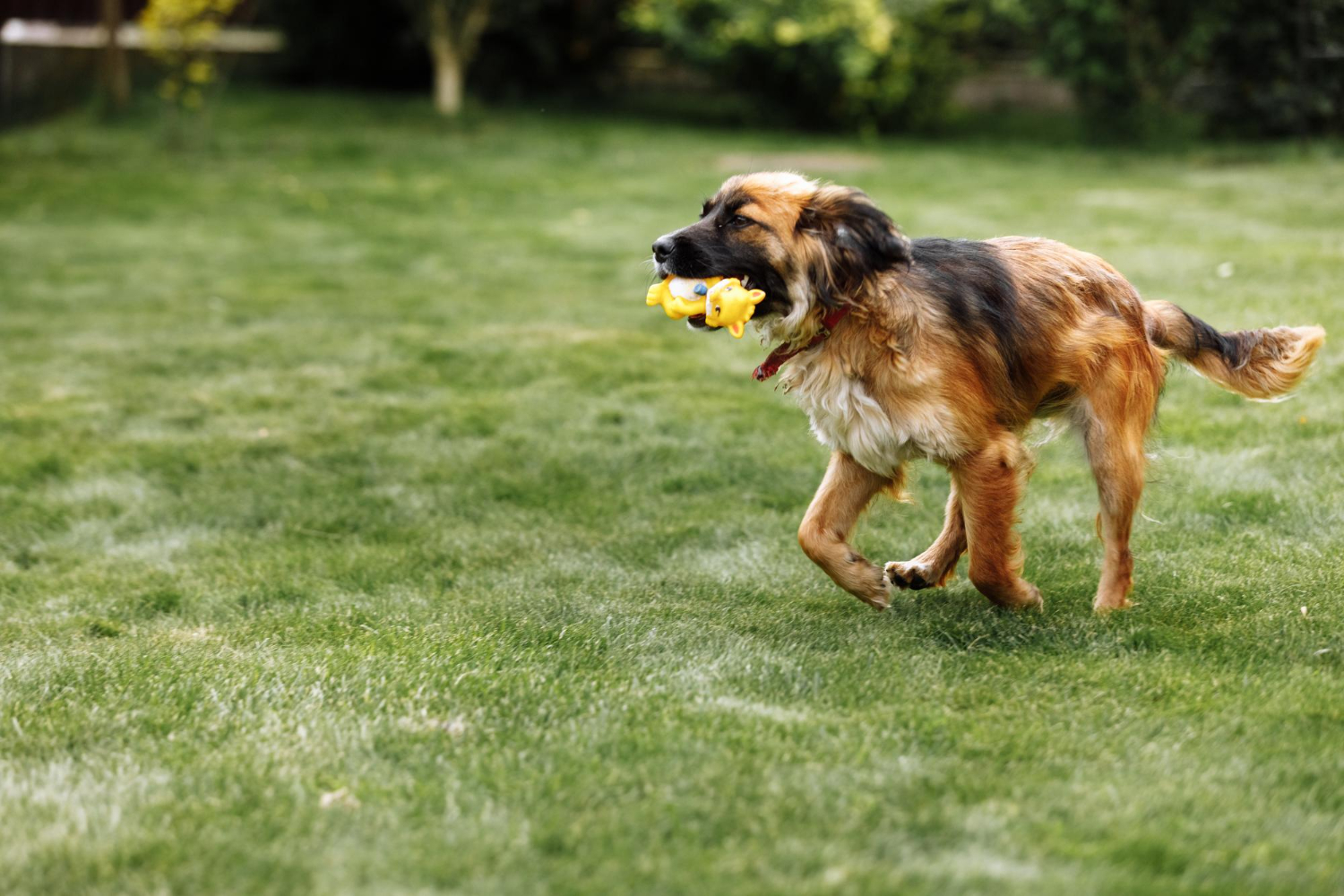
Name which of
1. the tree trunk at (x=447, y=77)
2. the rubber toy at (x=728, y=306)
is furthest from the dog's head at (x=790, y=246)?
the tree trunk at (x=447, y=77)

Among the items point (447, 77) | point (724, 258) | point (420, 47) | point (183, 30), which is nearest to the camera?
point (724, 258)

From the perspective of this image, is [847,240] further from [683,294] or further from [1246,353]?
[1246,353]

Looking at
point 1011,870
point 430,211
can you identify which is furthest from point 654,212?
point 1011,870

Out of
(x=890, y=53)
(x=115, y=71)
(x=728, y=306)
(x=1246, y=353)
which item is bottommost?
(x=1246, y=353)

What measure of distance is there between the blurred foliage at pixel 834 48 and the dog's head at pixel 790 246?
48.5 feet

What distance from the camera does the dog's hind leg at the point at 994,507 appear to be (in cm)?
470

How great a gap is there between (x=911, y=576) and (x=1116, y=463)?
0.87 meters

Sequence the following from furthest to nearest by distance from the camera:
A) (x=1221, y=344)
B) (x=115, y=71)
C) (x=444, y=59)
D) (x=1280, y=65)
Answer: (x=444, y=59) → (x=115, y=71) → (x=1280, y=65) → (x=1221, y=344)

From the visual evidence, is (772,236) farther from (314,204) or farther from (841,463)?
(314,204)

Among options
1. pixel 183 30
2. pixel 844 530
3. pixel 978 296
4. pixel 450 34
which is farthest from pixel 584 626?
pixel 450 34

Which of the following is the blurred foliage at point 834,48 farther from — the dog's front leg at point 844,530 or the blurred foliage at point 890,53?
the dog's front leg at point 844,530

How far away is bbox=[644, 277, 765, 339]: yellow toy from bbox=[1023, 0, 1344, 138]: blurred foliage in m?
14.6

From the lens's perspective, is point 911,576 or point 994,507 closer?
point 994,507

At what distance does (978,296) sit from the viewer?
4785 millimetres
